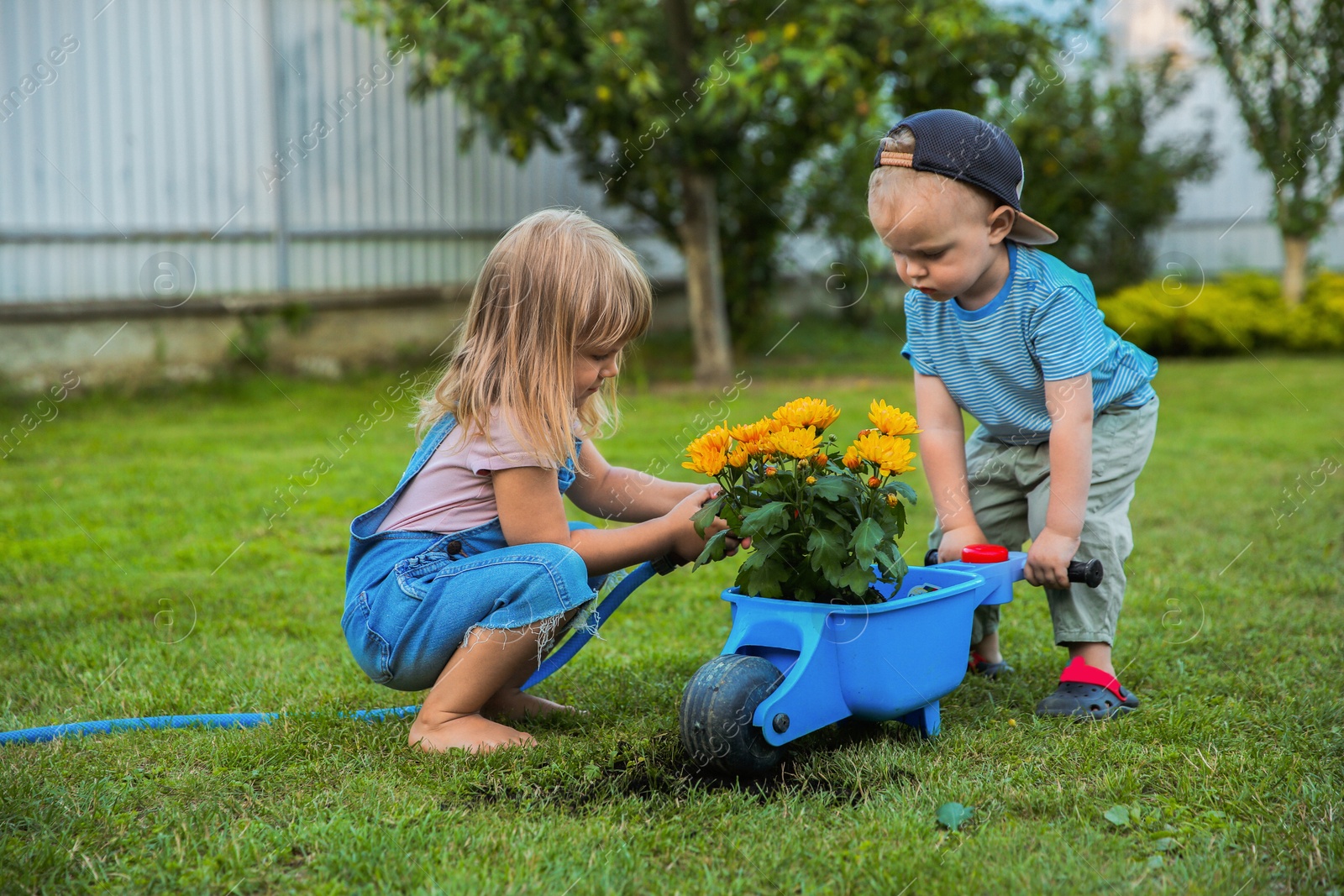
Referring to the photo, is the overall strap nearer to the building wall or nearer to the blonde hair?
the blonde hair

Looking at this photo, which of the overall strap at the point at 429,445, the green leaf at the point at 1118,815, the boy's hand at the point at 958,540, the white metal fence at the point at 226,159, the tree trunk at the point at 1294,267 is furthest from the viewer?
the tree trunk at the point at 1294,267

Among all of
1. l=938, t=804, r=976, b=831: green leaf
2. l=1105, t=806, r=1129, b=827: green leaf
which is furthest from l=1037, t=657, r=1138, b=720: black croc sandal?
l=938, t=804, r=976, b=831: green leaf

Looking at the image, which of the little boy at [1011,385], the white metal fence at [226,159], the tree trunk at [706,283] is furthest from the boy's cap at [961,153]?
the tree trunk at [706,283]

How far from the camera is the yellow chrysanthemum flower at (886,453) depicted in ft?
6.88

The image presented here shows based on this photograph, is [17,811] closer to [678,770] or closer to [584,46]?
[678,770]

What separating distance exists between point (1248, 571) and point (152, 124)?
717 centimetres

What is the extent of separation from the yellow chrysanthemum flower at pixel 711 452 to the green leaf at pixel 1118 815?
91 centimetres

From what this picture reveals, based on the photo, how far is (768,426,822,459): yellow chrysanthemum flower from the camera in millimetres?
2064

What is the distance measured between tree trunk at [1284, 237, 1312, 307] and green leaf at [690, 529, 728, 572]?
1140 centimetres

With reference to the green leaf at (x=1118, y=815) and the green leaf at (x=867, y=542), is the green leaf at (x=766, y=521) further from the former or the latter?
the green leaf at (x=1118, y=815)

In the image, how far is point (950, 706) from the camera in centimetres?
251

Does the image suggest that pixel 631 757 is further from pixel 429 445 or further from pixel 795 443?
pixel 429 445

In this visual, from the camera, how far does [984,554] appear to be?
7.70ft

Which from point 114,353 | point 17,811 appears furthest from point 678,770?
point 114,353
